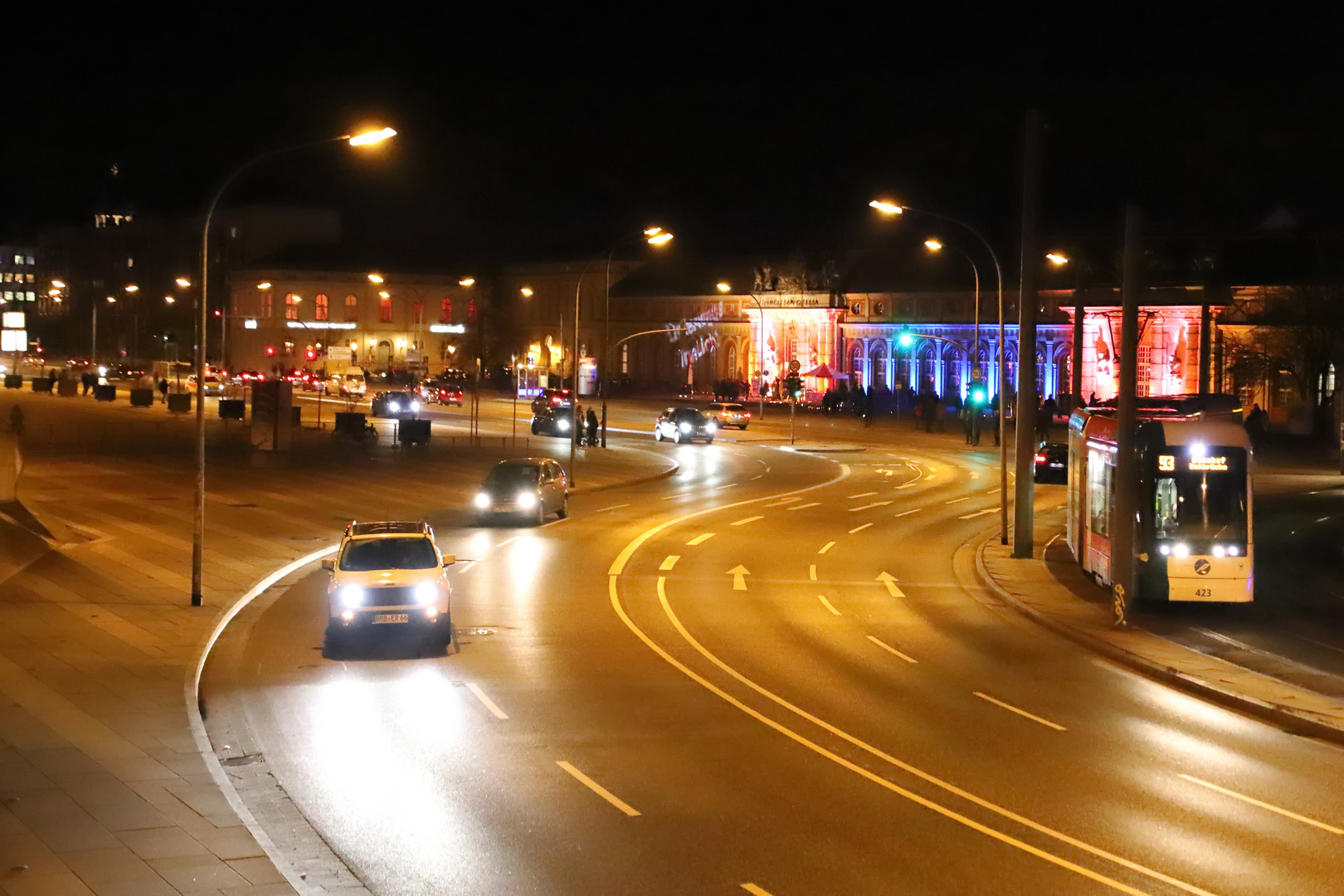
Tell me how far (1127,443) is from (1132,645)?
11.7 feet

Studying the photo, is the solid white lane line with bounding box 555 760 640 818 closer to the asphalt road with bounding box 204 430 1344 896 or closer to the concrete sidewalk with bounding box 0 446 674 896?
the asphalt road with bounding box 204 430 1344 896

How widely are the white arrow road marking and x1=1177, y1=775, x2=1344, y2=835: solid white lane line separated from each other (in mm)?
12514

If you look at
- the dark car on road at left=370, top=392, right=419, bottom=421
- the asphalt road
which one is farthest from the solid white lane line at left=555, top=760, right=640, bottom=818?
the dark car on road at left=370, top=392, right=419, bottom=421

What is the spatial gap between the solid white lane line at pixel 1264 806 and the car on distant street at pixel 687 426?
5555cm

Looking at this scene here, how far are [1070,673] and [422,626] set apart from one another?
869 cm

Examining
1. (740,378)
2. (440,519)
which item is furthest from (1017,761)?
(740,378)

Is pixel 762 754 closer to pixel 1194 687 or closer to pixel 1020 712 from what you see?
pixel 1020 712

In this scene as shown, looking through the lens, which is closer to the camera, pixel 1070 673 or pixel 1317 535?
pixel 1070 673

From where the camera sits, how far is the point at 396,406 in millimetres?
81750

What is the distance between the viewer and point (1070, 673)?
19141 mm

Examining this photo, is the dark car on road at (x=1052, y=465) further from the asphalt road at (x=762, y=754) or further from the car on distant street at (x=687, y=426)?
the asphalt road at (x=762, y=754)

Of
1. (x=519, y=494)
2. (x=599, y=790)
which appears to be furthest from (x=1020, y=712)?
(x=519, y=494)

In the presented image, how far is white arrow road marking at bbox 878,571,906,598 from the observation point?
26.1 metres

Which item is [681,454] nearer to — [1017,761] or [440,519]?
[440,519]
